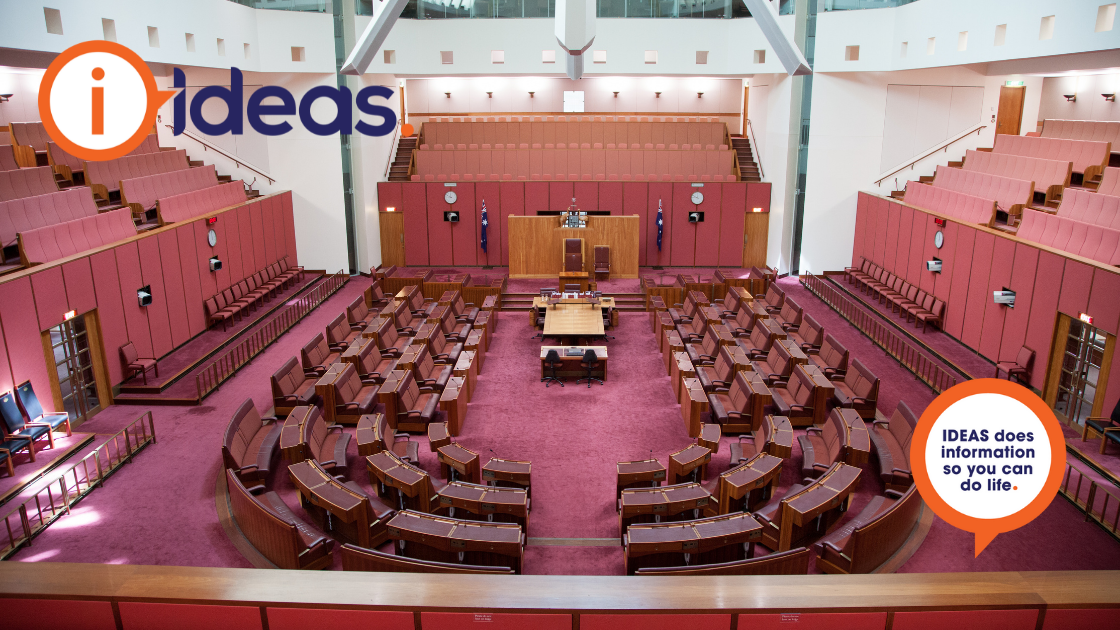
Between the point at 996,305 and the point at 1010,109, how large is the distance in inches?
348

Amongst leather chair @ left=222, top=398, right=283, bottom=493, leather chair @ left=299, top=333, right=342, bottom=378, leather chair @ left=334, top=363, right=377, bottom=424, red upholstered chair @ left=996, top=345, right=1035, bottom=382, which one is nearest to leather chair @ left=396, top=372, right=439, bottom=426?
leather chair @ left=334, top=363, right=377, bottom=424

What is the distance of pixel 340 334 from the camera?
14.9 meters

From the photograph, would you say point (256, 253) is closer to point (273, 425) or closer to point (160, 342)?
point (160, 342)

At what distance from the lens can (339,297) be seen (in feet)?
63.3

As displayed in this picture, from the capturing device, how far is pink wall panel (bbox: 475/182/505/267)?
22.1 metres

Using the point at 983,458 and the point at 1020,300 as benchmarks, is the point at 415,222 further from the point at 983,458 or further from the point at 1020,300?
the point at 983,458

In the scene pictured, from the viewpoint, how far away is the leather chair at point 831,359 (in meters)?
12.6

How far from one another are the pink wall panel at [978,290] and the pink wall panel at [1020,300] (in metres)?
0.78

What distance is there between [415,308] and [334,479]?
9080 mm

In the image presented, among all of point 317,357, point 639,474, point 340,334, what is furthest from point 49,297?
point 639,474

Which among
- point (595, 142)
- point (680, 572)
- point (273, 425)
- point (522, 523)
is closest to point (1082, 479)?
point (680, 572)

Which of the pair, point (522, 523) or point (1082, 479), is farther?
point (1082, 479)

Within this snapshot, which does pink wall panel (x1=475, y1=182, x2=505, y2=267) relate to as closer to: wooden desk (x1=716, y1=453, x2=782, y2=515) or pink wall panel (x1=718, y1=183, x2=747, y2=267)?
pink wall panel (x1=718, y1=183, x2=747, y2=267)

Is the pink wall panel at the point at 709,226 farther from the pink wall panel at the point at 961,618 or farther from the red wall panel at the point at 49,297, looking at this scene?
the pink wall panel at the point at 961,618
